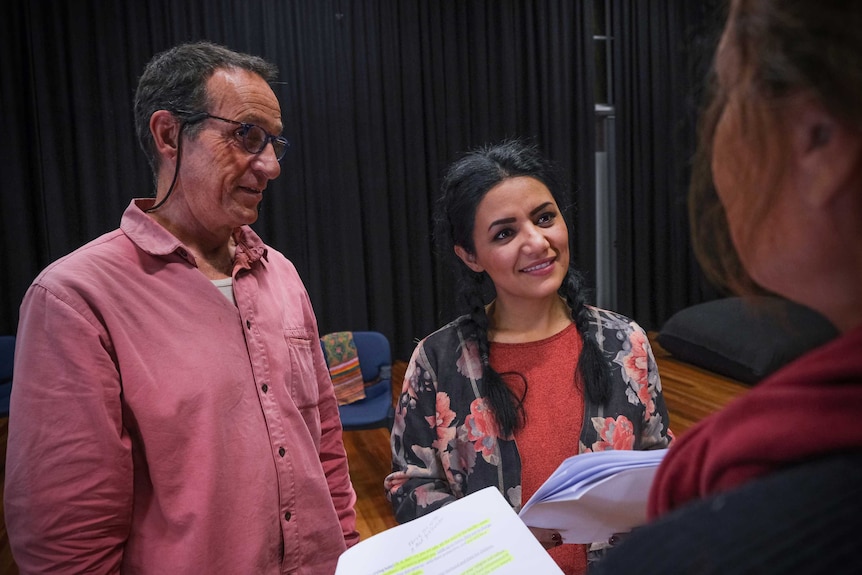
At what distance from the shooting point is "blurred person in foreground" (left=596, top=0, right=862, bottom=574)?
1.04 ft

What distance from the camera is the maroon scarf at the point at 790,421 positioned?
332 millimetres

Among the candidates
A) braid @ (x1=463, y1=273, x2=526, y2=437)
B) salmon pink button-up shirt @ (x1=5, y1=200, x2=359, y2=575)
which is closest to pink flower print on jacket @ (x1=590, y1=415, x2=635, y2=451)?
braid @ (x1=463, y1=273, x2=526, y2=437)

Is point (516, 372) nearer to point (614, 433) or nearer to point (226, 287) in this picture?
point (614, 433)

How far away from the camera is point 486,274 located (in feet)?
5.26

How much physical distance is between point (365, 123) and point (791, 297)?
540cm

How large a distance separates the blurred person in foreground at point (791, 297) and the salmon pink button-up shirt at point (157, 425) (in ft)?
2.96

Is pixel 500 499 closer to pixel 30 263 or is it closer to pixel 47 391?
pixel 47 391

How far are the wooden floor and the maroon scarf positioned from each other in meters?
2.66

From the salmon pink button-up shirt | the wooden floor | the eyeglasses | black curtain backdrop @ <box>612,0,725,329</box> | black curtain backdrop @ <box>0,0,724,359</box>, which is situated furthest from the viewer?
black curtain backdrop @ <box>612,0,725,329</box>

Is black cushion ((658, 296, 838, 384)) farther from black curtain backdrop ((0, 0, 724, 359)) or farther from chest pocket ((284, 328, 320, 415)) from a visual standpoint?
chest pocket ((284, 328, 320, 415))

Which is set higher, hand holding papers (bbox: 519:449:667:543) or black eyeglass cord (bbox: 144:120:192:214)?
black eyeglass cord (bbox: 144:120:192:214)

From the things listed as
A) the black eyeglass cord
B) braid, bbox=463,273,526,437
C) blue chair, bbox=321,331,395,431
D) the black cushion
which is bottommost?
the black cushion

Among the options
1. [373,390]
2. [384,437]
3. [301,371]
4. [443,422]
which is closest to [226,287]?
[301,371]

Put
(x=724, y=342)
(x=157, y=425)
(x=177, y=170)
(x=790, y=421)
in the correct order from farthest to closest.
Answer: (x=724, y=342) < (x=177, y=170) < (x=157, y=425) < (x=790, y=421)
